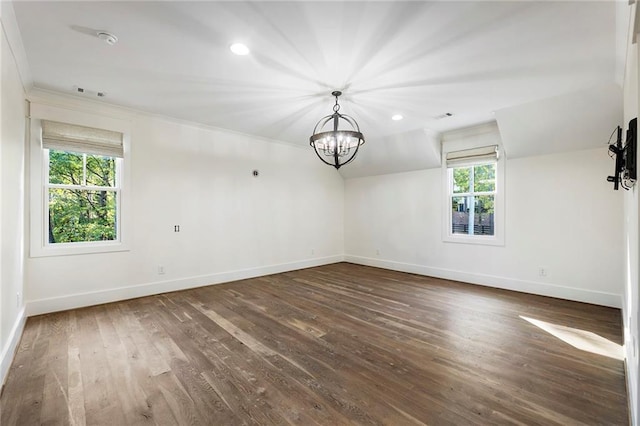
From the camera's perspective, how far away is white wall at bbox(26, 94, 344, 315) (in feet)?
12.8

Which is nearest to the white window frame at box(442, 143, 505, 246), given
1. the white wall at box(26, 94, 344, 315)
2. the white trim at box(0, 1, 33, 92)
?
the white wall at box(26, 94, 344, 315)

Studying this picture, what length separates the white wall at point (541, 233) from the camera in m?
4.01

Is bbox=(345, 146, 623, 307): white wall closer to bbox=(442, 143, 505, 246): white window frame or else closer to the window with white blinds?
bbox=(442, 143, 505, 246): white window frame

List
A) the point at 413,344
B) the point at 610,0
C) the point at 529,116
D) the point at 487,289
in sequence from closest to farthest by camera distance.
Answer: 1. the point at 610,0
2. the point at 413,344
3. the point at 529,116
4. the point at 487,289

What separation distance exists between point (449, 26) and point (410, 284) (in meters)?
3.97

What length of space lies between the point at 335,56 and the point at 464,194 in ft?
12.6

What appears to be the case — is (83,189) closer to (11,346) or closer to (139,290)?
(139,290)

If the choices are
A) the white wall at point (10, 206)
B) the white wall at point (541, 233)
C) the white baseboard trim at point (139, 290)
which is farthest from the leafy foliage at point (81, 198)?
the white wall at point (541, 233)

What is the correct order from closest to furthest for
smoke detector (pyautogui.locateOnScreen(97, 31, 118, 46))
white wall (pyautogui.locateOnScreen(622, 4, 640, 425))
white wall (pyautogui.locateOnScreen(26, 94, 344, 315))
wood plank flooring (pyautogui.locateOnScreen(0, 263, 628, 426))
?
white wall (pyautogui.locateOnScreen(622, 4, 640, 425)) → wood plank flooring (pyautogui.locateOnScreen(0, 263, 628, 426)) → smoke detector (pyautogui.locateOnScreen(97, 31, 118, 46)) → white wall (pyautogui.locateOnScreen(26, 94, 344, 315))

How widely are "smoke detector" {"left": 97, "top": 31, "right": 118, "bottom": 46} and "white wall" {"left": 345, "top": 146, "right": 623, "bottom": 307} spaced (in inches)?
205

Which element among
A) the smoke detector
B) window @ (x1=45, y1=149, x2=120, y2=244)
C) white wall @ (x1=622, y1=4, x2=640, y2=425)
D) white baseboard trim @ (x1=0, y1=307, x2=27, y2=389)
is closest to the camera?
white wall @ (x1=622, y1=4, x2=640, y2=425)

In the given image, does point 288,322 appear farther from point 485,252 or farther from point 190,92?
point 485,252

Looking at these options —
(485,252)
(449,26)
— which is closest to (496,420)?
(449,26)

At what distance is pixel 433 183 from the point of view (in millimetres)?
5777
